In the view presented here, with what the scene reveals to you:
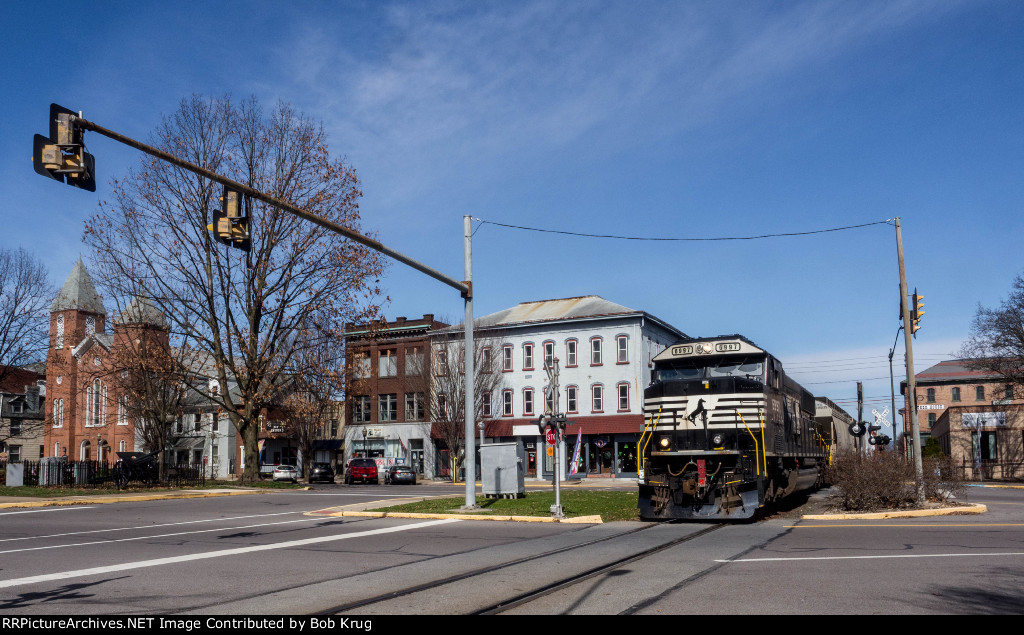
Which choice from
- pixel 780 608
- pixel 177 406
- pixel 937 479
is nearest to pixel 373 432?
pixel 177 406

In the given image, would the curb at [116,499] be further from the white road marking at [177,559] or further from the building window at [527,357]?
the building window at [527,357]

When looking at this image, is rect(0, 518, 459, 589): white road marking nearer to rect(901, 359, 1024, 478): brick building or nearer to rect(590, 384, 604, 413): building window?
rect(901, 359, 1024, 478): brick building

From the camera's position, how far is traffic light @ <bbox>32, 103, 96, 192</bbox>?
11250 mm

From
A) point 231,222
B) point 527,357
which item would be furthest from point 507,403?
point 231,222

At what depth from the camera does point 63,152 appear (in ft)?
37.4

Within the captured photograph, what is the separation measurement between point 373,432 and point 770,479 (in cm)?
4931

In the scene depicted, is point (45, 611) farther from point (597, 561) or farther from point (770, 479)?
point (770, 479)

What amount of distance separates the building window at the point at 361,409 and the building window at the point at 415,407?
4.28 m

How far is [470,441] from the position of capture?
22.8 m

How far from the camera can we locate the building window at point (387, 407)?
213 feet

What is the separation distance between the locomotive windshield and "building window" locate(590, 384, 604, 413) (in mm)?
37126

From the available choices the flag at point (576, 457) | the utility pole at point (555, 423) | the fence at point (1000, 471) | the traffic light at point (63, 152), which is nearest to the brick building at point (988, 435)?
the fence at point (1000, 471)

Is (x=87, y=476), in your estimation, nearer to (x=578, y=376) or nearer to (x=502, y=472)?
(x=502, y=472)

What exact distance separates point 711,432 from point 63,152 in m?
13.7
